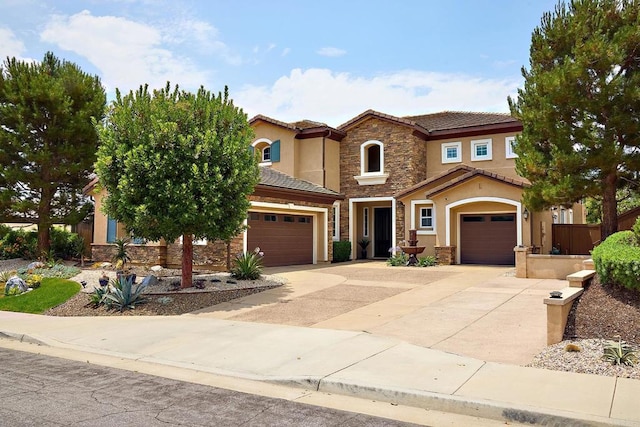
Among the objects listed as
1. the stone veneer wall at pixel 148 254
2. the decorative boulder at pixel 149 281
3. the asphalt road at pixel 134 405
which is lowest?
the asphalt road at pixel 134 405

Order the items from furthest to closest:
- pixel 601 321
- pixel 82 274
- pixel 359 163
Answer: pixel 359 163 < pixel 82 274 < pixel 601 321

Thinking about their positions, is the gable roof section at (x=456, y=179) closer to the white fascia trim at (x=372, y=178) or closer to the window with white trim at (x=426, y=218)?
the window with white trim at (x=426, y=218)

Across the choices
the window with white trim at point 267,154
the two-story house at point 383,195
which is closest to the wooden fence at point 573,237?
the two-story house at point 383,195

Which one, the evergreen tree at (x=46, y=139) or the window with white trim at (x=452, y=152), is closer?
the evergreen tree at (x=46, y=139)

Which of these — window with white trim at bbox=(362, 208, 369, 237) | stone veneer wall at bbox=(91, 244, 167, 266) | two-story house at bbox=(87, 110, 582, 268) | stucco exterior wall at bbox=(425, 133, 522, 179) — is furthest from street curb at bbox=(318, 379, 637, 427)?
window with white trim at bbox=(362, 208, 369, 237)

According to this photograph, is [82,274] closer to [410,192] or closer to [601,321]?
[410,192]

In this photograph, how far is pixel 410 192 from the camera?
76.4 ft

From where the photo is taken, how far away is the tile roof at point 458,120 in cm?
2486

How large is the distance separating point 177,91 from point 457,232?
1373cm

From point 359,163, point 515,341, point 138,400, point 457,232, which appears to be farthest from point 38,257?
point 515,341

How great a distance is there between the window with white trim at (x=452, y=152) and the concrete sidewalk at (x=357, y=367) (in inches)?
698

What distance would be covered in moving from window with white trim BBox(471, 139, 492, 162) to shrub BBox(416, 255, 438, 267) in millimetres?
6025

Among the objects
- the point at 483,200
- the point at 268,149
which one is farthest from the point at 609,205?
the point at 268,149

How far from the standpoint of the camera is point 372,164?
2716 cm
